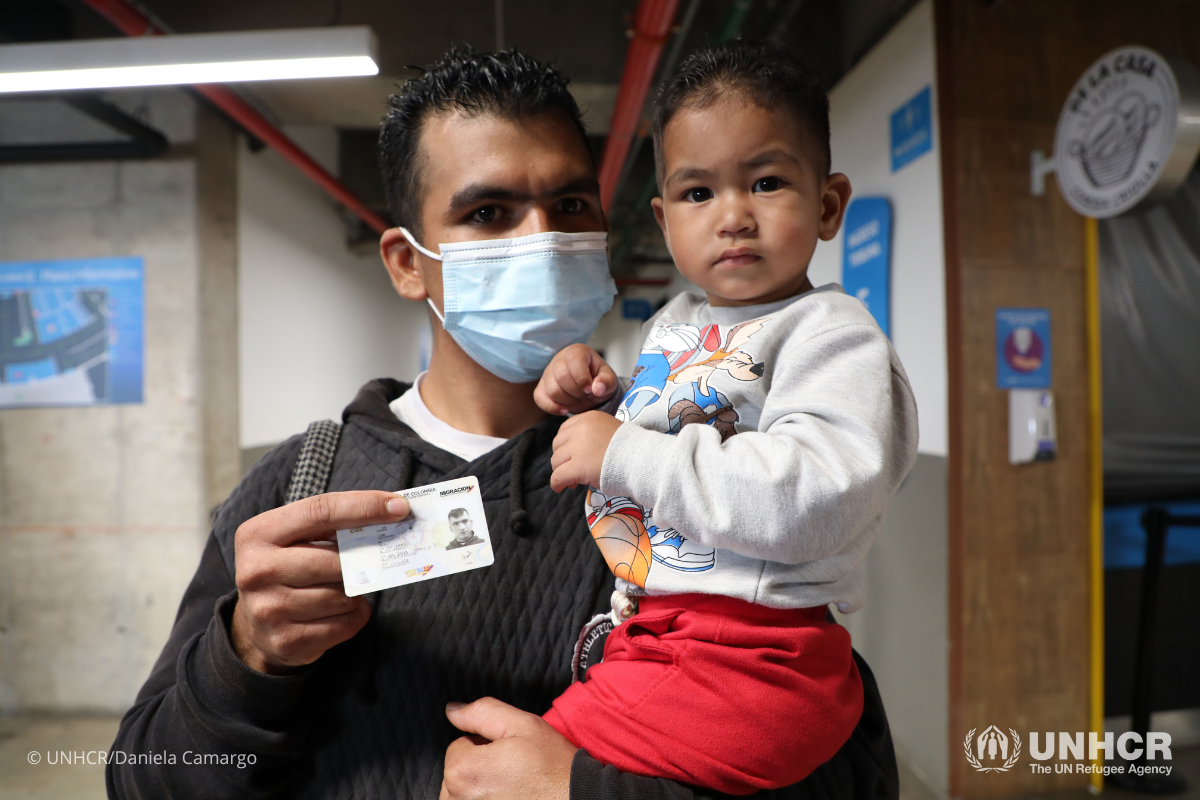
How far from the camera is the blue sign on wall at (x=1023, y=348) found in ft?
8.95

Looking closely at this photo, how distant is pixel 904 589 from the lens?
10.2ft

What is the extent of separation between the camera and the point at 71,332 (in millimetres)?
3873

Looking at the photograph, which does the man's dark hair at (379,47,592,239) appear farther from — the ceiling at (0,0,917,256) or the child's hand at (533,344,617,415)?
the ceiling at (0,0,917,256)

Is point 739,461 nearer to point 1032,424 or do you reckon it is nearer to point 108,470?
point 1032,424

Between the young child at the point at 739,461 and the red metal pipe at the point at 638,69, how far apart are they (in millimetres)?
964

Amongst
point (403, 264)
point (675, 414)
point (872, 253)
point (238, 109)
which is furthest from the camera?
point (238, 109)

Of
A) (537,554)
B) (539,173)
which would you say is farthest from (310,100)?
(537,554)

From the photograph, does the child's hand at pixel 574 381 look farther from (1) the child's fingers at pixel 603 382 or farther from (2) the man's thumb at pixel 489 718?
(2) the man's thumb at pixel 489 718

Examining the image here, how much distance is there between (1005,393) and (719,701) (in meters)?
2.57

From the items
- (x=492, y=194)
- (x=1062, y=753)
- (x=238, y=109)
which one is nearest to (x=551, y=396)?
(x=492, y=194)

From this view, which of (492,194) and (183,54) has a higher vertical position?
(183,54)

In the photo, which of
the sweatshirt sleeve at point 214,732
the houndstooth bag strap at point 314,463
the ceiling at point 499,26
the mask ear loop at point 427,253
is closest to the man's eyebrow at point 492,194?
the mask ear loop at point 427,253

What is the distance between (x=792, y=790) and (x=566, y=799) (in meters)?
0.32

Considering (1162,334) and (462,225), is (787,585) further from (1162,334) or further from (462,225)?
(1162,334)
